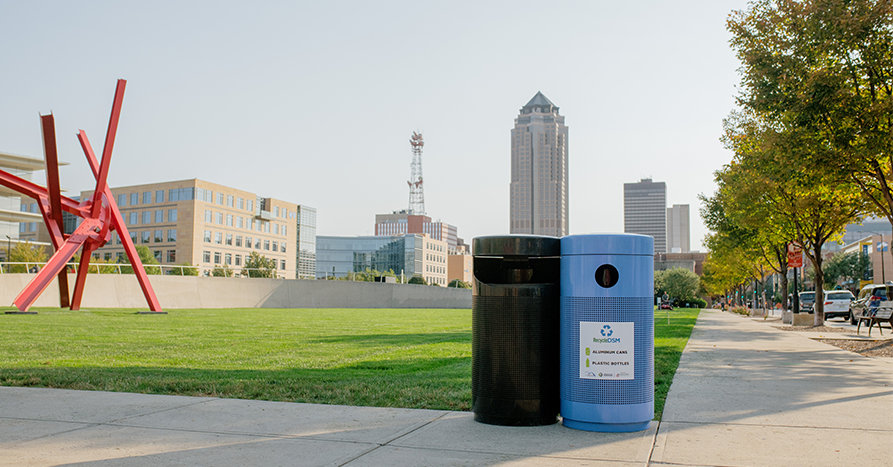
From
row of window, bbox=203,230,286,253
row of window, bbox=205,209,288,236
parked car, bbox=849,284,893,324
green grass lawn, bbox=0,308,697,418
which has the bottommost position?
green grass lawn, bbox=0,308,697,418

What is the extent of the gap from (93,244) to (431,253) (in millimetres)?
149135

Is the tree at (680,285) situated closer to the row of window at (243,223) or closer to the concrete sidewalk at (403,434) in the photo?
the row of window at (243,223)

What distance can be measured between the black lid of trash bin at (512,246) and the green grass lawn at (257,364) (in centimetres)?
164

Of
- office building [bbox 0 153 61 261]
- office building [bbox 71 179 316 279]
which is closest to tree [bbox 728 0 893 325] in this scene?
office building [bbox 0 153 61 261]

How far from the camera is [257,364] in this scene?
943 centimetres

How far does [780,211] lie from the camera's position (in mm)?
24297

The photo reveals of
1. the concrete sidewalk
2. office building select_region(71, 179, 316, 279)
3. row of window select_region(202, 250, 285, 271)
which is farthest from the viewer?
row of window select_region(202, 250, 285, 271)

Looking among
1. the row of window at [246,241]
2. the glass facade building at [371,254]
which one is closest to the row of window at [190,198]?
the row of window at [246,241]

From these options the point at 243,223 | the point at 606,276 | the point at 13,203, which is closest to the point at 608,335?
the point at 606,276

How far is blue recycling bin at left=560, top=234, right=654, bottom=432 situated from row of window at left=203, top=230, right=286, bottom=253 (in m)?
109

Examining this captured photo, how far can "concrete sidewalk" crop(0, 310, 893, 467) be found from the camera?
413 cm

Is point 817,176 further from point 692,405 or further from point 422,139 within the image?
point 422,139

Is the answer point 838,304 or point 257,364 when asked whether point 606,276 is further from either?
point 838,304

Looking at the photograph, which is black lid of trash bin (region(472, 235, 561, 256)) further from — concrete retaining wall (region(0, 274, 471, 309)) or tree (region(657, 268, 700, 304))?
tree (region(657, 268, 700, 304))
